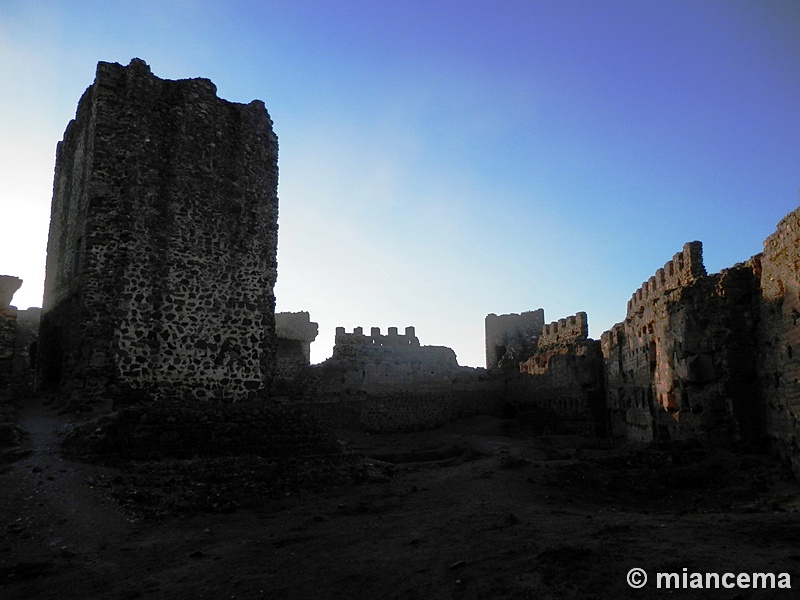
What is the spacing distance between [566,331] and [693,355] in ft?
43.2

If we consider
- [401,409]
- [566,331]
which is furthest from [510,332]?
[401,409]

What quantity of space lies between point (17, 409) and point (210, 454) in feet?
15.8

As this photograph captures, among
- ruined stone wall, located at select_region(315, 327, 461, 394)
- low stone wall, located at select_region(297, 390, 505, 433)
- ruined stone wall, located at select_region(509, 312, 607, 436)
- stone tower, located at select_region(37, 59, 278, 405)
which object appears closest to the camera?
stone tower, located at select_region(37, 59, 278, 405)

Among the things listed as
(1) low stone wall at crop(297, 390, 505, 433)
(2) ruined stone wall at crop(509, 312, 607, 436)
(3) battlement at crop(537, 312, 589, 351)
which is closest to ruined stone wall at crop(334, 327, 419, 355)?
(1) low stone wall at crop(297, 390, 505, 433)

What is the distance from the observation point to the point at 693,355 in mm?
14109

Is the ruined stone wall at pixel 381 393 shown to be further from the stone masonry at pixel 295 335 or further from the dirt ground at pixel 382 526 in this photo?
the dirt ground at pixel 382 526

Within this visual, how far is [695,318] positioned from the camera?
46.6 feet

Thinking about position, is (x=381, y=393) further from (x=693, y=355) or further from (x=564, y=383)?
(x=693, y=355)

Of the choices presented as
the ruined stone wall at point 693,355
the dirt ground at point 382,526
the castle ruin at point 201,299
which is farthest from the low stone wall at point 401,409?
the dirt ground at point 382,526

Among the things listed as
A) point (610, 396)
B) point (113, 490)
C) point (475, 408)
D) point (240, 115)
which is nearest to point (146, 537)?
point (113, 490)

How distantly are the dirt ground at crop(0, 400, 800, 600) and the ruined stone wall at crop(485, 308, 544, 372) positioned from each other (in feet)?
86.8

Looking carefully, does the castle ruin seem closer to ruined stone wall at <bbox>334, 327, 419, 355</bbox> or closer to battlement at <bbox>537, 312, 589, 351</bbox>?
battlement at <bbox>537, 312, 589, 351</bbox>

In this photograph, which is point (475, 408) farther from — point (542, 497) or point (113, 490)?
point (113, 490)

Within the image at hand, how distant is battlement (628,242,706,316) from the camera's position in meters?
15.5
